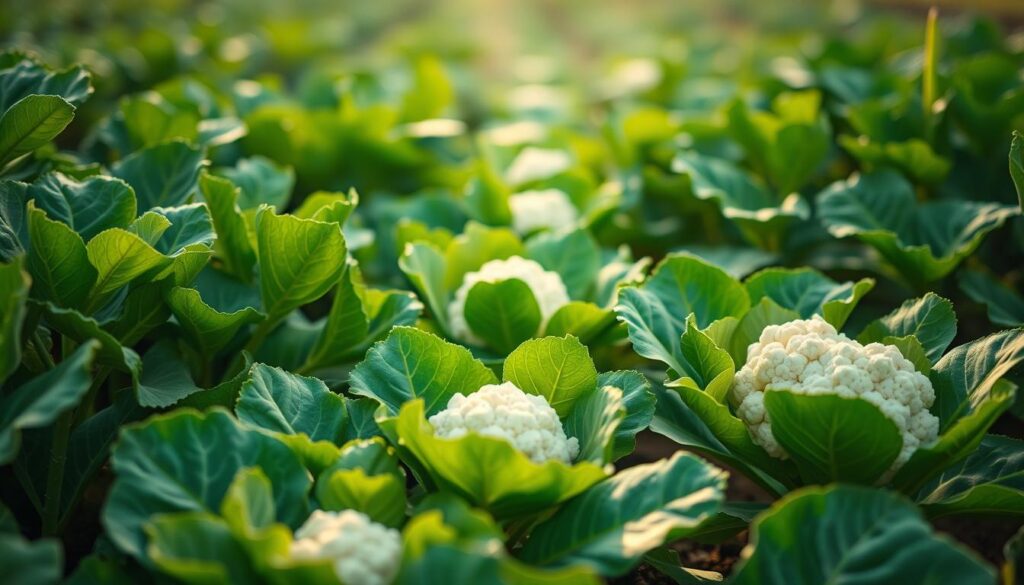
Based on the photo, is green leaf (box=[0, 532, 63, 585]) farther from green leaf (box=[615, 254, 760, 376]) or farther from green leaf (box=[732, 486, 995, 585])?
green leaf (box=[615, 254, 760, 376])

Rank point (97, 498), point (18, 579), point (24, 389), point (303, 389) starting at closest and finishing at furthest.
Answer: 1. point (18, 579)
2. point (24, 389)
3. point (303, 389)
4. point (97, 498)

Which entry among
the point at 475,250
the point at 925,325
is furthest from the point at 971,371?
the point at 475,250

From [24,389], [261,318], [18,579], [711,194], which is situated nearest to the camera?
[18,579]

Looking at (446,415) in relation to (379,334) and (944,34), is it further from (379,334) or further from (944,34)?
(944,34)

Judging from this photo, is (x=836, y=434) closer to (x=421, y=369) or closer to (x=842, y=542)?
(x=842, y=542)

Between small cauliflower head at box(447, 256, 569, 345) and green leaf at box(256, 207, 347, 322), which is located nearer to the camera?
green leaf at box(256, 207, 347, 322)

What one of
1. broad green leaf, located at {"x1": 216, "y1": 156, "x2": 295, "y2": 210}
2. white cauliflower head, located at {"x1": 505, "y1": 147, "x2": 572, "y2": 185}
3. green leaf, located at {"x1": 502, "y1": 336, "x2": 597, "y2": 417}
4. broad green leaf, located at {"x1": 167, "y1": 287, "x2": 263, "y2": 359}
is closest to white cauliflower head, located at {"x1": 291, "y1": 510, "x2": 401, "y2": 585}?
green leaf, located at {"x1": 502, "y1": 336, "x2": 597, "y2": 417}

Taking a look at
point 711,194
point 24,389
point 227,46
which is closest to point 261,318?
point 24,389
